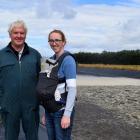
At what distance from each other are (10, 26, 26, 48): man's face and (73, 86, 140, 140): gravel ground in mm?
3866

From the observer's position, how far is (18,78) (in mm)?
5246

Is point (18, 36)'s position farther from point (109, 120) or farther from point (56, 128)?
point (109, 120)

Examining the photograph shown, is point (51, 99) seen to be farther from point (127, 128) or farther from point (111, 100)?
point (111, 100)

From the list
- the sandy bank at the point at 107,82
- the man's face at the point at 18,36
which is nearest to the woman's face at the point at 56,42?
the man's face at the point at 18,36

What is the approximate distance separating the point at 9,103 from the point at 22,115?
8.6 inches

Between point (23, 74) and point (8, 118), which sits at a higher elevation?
point (23, 74)

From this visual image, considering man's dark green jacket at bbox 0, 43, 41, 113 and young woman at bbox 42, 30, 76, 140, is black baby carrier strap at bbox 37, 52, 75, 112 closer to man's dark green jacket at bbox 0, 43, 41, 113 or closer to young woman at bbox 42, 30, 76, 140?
young woman at bbox 42, 30, 76, 140

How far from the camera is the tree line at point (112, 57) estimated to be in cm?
5553

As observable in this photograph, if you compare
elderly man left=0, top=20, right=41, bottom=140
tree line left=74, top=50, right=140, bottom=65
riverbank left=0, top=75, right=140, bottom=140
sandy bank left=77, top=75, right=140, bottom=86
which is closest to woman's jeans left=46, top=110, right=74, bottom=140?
elderly man left=0, top=20, right=41, bottom=140

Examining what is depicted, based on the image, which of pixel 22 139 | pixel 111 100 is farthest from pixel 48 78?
pixel 111 100

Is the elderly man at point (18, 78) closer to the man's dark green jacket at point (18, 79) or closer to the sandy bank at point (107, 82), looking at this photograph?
the man's dark green jacket at point (18, 79)

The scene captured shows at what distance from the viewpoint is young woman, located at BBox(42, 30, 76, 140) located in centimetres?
492

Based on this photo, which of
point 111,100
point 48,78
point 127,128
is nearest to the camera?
point 48,78

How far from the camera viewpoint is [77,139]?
867cm
